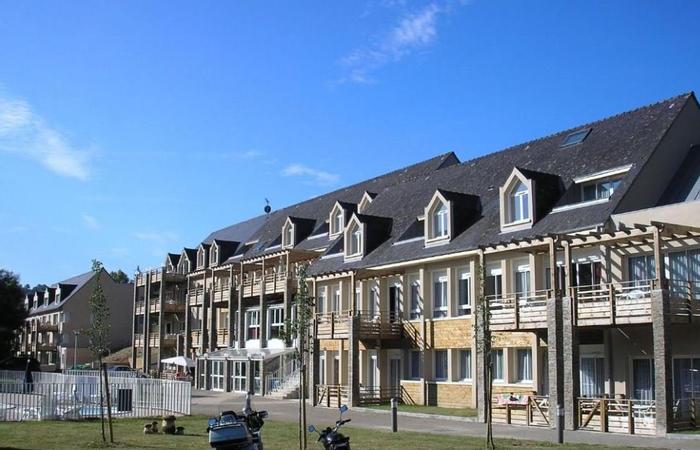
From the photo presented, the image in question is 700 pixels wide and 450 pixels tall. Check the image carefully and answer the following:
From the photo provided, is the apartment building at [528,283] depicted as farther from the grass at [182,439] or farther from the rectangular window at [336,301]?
the grass at [182,439]

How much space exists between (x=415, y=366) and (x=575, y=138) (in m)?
11.9

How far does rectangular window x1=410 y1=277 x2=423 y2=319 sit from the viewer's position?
36406mm

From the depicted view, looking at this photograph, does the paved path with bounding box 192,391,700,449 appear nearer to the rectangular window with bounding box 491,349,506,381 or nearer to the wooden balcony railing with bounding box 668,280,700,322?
the wooden balcony railing with bounding box 668,280,700,322

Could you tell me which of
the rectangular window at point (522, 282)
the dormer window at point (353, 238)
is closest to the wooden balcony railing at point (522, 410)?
the rectangular window at point (522, 282)

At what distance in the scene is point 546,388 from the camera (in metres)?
29.3

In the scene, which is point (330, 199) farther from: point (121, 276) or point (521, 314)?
point (121, 276)

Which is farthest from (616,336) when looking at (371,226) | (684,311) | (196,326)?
(196,326)

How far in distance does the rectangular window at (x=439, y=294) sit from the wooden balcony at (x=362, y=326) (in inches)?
91.8

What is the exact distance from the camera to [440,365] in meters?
35.1

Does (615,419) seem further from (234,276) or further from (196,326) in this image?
(196,326)

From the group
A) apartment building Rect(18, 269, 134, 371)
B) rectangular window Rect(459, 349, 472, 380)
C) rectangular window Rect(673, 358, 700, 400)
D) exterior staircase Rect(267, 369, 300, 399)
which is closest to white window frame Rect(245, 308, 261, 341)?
exterior staircase Rect(267, 369, 300, 399)

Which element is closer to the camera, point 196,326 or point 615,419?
point 615,419

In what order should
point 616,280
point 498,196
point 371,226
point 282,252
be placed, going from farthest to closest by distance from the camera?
1. point 282,252
2. point 371,226
3. point 498,196
4. point 616,280

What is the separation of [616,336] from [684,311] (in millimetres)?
3671
